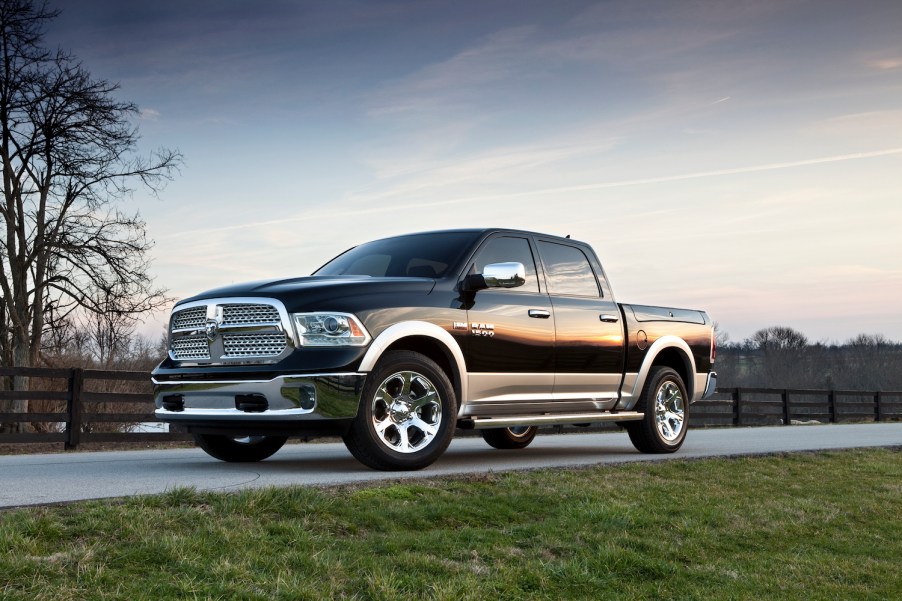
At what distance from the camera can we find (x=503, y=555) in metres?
5.69

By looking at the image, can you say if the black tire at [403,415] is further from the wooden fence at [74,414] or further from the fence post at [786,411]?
the fence post at [786,411]

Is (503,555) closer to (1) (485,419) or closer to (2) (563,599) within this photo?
(2) (563,599)

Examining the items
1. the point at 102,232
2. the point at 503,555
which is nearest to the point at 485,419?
the point at 503,555

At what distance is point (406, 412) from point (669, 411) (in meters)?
4.41

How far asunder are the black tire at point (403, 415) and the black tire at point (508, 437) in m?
4.13

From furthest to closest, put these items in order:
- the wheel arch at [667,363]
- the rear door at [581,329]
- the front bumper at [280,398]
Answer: the wheel arch at [667,363] → the rear door at [581,329] → the front bumper at [280,398]

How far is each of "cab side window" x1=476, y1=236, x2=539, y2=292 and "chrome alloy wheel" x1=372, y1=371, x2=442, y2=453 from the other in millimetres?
1424

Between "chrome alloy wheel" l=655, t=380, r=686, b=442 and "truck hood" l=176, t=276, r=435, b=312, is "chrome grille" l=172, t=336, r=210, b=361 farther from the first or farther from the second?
"chrome alloy wheel" l=655, t=380, r=686, b=442

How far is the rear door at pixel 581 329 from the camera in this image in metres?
9.55

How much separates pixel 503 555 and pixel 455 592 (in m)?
0.85

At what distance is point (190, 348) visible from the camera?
8297 millimetres

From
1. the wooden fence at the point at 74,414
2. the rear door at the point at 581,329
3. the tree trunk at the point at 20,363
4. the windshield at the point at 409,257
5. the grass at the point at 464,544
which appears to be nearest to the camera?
the grass at the point at 464,544

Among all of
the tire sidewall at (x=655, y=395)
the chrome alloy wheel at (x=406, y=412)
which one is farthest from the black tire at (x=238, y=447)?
the tire sidewall at (x=655, y=395)

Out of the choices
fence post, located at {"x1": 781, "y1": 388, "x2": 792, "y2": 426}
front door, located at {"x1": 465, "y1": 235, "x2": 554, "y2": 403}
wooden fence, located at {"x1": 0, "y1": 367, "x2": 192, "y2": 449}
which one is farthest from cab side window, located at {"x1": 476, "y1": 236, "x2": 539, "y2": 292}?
fence post, located at {"x1": 781, "y1": 388, "x2": 792, "y2": 426}
